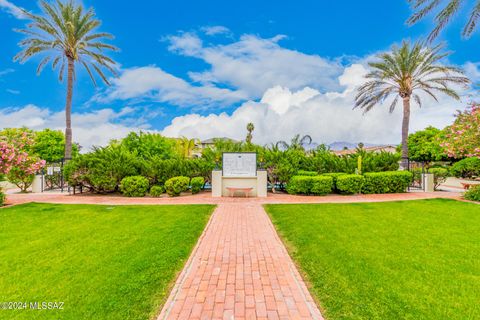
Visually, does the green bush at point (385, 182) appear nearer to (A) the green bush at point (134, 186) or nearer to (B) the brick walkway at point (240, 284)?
(B) the brick walkway at point (240, 284)

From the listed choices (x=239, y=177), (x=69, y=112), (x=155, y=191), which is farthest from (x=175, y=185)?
(x=69, y=112)

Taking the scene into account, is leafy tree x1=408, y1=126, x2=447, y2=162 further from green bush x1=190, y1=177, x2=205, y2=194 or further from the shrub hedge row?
green bush x1=190, y1=177, x2=205, y2=194

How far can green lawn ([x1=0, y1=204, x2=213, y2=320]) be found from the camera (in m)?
2.99

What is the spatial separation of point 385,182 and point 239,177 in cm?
727

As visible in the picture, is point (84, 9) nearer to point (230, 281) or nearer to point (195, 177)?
point (195, 177)

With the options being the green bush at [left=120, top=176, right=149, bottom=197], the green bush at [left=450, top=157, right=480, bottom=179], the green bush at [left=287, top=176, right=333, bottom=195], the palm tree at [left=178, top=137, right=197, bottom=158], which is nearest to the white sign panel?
the green bush at [left=287, top=176, right=333, bottom=195]

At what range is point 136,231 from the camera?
6.08m

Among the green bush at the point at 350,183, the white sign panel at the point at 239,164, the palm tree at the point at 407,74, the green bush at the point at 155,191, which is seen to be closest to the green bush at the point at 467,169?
the palm tree at the point at 407,74

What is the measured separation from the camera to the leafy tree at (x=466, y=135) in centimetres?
1080

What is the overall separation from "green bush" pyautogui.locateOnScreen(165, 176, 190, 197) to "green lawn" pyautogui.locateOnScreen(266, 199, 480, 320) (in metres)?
5.68

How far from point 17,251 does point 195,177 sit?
8633 millimetres

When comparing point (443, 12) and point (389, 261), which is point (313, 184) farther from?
point (443, 12)

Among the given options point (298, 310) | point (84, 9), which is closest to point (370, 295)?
point (298, 310)

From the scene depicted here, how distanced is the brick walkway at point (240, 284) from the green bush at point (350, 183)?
750cm
